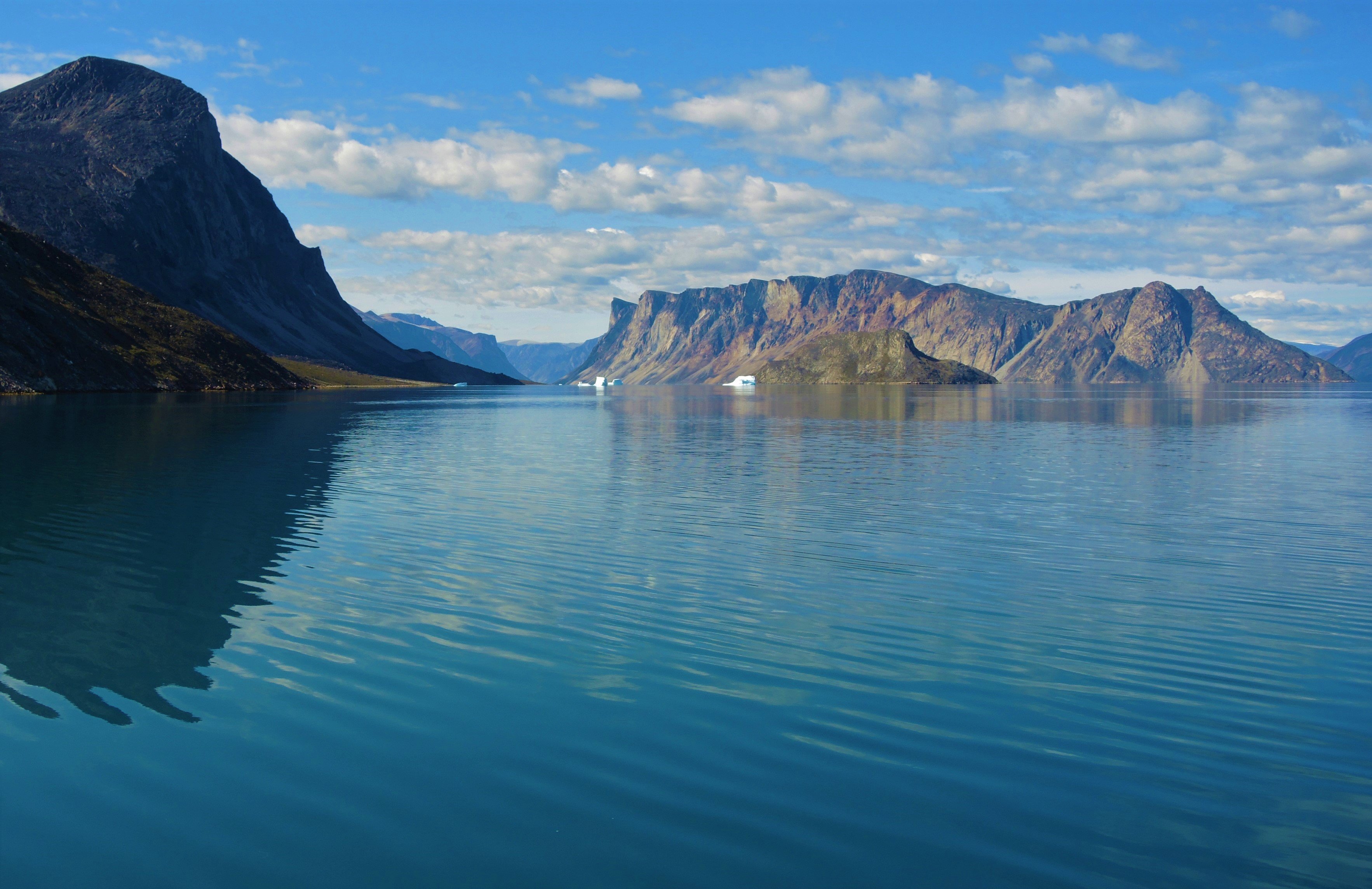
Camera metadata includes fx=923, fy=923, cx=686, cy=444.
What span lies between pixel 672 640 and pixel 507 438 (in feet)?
238

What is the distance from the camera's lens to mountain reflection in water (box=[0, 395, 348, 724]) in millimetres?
18797

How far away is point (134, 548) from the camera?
3152cm

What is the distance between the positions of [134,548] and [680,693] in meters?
23.6

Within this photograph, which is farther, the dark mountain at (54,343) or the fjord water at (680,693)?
the dark mountain at (54,343)

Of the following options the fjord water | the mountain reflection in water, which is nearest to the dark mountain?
the mountain reflection in water

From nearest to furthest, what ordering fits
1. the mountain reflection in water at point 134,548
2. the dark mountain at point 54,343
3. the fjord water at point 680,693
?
the fjord water at point 680,693
the mountain reflection in water at point 134,548
the dark mountain at point 54,343

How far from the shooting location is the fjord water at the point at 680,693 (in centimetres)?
1152

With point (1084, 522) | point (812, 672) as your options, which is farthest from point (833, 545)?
point (812, 672)

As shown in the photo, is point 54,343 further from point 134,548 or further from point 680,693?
point 680,693

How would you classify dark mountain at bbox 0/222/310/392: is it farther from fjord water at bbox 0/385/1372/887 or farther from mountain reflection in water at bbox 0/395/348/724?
fjord water at bbox 0/385/1372/887

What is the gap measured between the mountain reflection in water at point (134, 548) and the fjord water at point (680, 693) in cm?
19

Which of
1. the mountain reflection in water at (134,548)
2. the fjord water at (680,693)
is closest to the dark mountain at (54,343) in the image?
the mountain reflection in water at (134,548)

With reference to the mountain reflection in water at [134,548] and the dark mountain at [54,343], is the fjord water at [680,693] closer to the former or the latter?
the mountain reflection in water at [134,548]

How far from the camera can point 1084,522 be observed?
3934 cm
